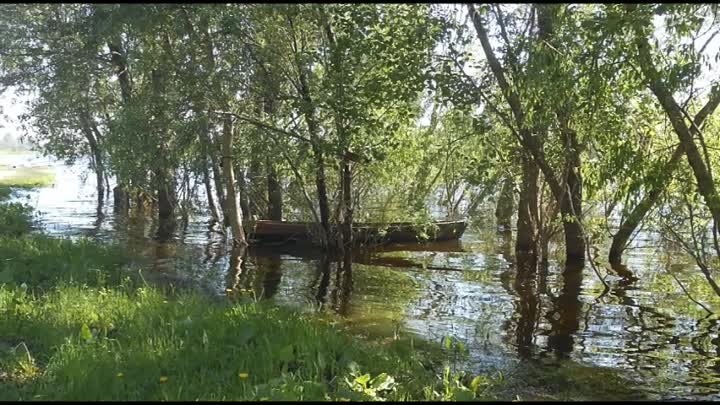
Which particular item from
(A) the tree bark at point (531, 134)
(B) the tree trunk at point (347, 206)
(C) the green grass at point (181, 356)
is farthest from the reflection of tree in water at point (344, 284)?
(A) the tree bark at point (531, 134)

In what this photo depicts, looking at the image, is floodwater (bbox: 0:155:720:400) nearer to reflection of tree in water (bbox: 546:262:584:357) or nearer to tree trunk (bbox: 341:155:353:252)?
reflection of tree in water (bbox: 546:262:584:357)

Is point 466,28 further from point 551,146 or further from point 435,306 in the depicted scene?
point 435,306

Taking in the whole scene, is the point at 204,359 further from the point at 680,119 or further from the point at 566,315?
the point at 566,315

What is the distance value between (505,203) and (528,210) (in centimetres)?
299

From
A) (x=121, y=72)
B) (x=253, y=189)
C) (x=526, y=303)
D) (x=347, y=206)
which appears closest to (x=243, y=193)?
(x=253, y=189)

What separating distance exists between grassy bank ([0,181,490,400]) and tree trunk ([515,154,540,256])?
8616 millimetres

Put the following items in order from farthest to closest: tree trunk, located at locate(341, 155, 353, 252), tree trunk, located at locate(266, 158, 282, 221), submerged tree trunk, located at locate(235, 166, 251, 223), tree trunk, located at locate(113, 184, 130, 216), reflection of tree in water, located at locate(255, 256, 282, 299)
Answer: tree trunk, located at locate(113, 184, 130, 216) < tree trunk, located at locate(266, 158, 282, 221) < submerged tree trunk, located at locate(235, 166, 251, 223) < tree trunk, located at locate(341, 155, 353, 252) < reflection of tree in water, located at locate(255, 256, 282, 299)

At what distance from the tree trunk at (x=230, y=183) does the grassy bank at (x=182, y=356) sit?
8.22m

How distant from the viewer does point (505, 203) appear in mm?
19547

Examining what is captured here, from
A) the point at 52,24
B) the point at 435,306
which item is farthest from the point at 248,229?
the point at 435,306

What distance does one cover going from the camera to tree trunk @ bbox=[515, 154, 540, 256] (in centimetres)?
1494

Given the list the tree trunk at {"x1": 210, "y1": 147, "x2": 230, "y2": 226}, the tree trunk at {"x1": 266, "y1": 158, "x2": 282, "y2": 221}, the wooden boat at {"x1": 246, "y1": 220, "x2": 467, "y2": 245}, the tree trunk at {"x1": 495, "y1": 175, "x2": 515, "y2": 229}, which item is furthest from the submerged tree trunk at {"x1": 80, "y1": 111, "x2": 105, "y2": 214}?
the tree trunk at {"x1": 495, "y1": 175, "x2": 515, "y2": 229}

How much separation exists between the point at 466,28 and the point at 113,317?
27.9 ft

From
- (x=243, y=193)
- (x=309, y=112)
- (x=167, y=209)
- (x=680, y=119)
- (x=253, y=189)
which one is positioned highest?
(x=309, y=112)
